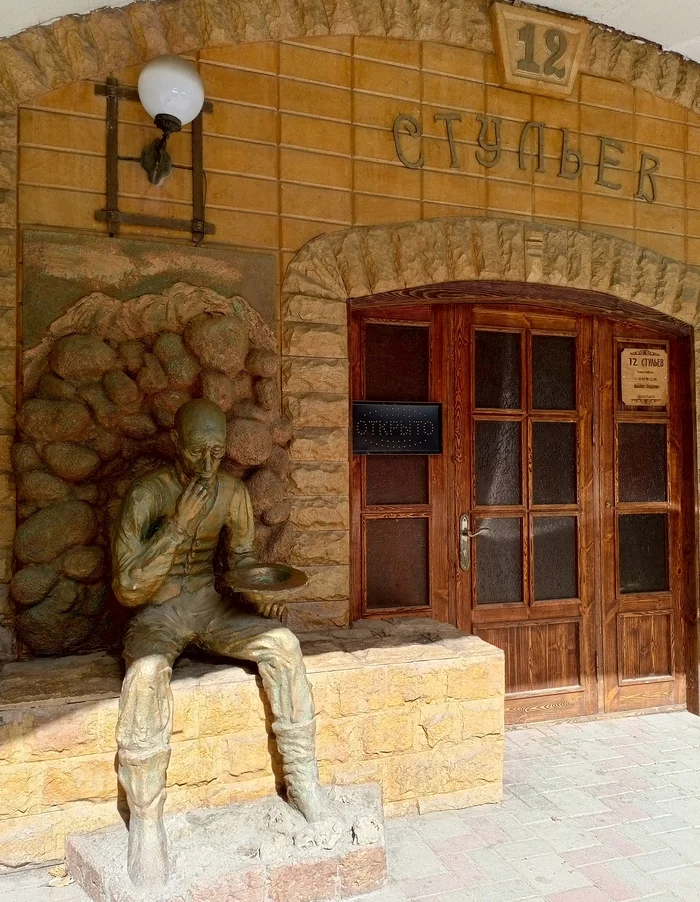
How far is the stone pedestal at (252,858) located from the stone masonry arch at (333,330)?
112 centimetres

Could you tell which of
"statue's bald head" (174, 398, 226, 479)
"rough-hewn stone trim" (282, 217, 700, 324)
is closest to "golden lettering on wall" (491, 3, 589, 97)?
"rough-hewn stone trim" (282, 217, 700, 324)

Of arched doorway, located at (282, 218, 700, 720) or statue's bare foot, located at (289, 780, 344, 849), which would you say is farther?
arched doorway, located at (282, 218, 700, 720)

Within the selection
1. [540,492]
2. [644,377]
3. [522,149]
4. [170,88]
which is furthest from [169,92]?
[644,377]

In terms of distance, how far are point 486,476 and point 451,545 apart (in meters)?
0.48

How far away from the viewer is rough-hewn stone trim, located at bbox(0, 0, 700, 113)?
3.10 meters

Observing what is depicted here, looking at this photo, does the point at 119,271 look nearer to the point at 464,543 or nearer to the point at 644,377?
the point at 464,543

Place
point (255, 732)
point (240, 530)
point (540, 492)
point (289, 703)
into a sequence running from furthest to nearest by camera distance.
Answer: point (540, 492) → point (240, 530) → point (255, 732) → point (289, 703)

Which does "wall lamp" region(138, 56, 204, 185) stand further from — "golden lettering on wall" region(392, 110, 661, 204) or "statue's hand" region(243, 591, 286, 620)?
"statue's hand" region(243, 591, 286, 620)

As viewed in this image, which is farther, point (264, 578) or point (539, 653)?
point (539, 653)

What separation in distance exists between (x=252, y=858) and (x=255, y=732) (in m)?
0.49

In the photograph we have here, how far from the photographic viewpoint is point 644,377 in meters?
4.38

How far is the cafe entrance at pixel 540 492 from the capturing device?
3877mm

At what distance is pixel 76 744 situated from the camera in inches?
99.7

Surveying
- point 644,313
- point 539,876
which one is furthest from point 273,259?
point 539,876
